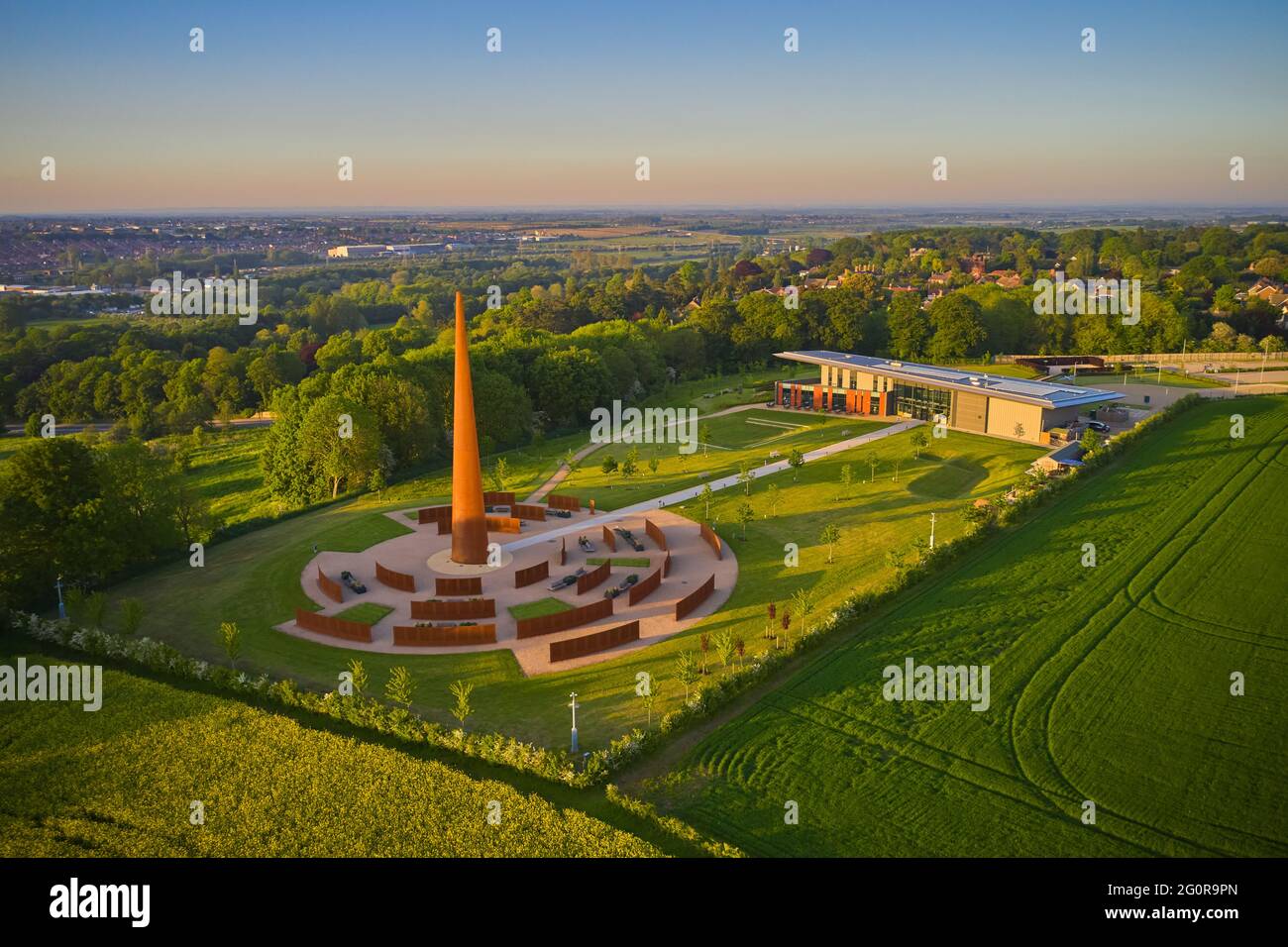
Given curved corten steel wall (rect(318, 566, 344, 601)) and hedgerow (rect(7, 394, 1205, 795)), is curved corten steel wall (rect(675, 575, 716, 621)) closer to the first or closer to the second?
hedgerow (rect(7, 394, 1205, 795))

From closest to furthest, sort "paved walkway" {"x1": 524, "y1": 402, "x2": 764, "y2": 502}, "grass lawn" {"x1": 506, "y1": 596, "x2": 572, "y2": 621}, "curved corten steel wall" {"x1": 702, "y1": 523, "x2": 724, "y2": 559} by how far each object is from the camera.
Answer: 1. "grass lawn" {"x1": 506, "y1": 596, "x2": 572, "y2": 621}
2. "curved corten steel wall" {"x1": 702, "y1": 523, "x2": 724, "y2": 559}
3. "paved walkway" {"x1": 524, "y1": 402, "x2": 764, "y2": 502}

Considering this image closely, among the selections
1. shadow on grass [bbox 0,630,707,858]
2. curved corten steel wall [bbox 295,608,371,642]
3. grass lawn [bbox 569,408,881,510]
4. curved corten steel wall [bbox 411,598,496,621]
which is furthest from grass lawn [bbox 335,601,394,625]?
grass lawn [bbox 569,408,881,510]

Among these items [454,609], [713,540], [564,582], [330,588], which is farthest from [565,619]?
[713,540]

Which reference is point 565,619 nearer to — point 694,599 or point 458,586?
point 694,599

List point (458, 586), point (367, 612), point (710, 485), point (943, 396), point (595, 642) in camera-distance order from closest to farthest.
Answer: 1. point (595, 642)
2. point (367, 612)
3. point (458, 586)
4. point (710, 485)
5. point (943, 396)
